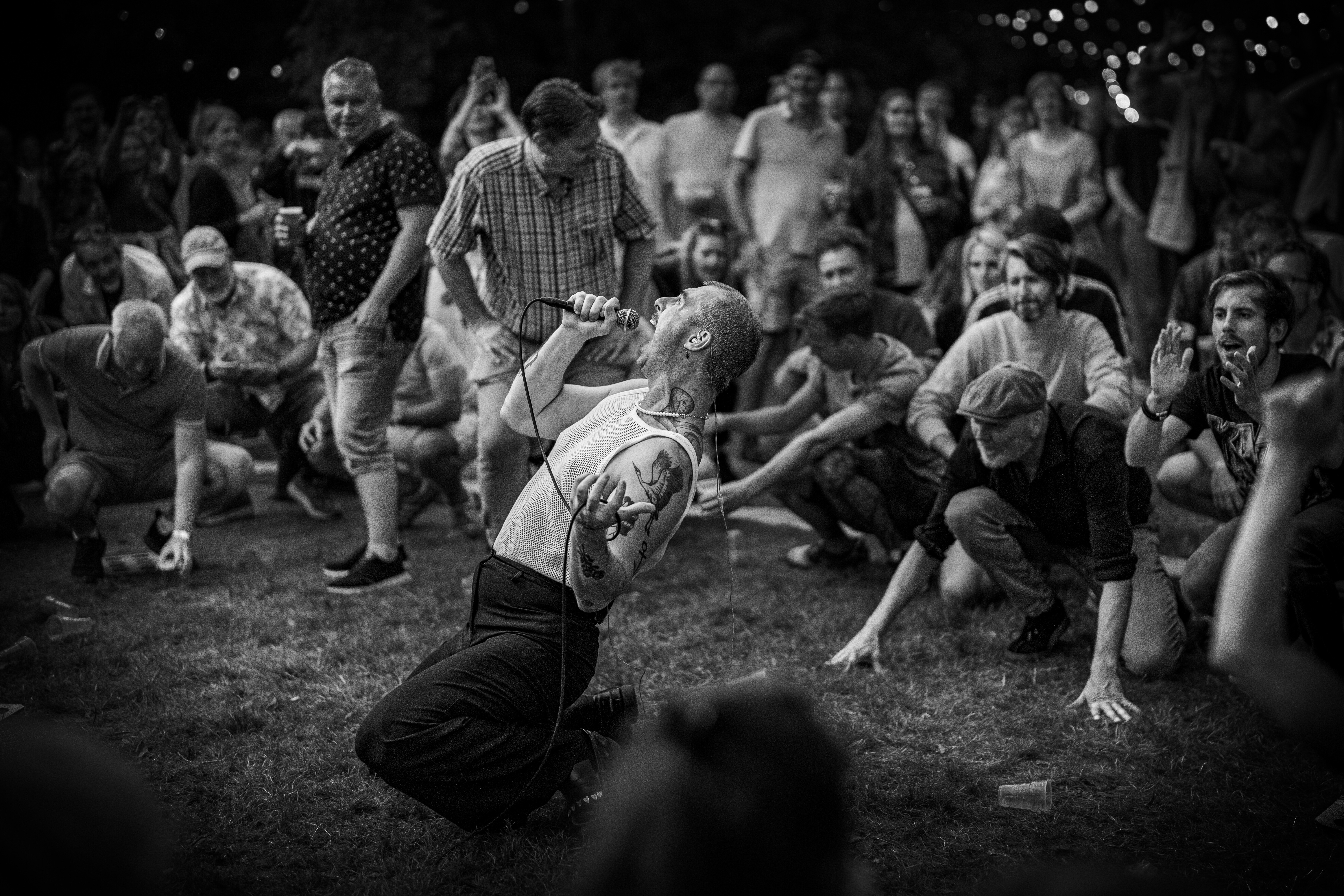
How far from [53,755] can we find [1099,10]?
14151 mm

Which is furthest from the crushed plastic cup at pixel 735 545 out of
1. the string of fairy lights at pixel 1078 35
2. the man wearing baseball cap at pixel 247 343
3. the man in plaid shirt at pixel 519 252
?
the string of fairy lights at pixel 1078 35

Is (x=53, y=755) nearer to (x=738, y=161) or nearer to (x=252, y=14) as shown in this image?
(x=738, y=161)

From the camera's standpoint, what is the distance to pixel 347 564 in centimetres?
559

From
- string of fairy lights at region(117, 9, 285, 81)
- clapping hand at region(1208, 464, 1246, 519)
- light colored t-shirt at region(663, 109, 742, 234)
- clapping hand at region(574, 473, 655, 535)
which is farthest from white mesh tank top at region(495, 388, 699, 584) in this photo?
string of fairy lights at region(117, 9, 285, 81)

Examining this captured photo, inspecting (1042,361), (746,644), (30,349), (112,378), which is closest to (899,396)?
(1042,361)

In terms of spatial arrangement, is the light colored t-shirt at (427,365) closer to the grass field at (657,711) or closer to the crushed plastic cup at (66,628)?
the grass field at (657,711)

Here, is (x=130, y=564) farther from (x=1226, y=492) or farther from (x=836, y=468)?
(x=1226, y=492)

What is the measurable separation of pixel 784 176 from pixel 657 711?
15.9ft

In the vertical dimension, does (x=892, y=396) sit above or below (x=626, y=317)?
below

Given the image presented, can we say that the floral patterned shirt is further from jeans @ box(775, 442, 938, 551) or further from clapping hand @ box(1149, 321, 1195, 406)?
clapping hand @ box(1149, 321, 1195, 406)

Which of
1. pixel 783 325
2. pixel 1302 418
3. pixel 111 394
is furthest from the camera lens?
pixel 783 325

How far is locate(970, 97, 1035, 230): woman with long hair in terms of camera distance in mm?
8375

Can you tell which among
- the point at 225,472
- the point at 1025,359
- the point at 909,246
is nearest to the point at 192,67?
the point at 225,472

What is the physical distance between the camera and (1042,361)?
521 centimetres
